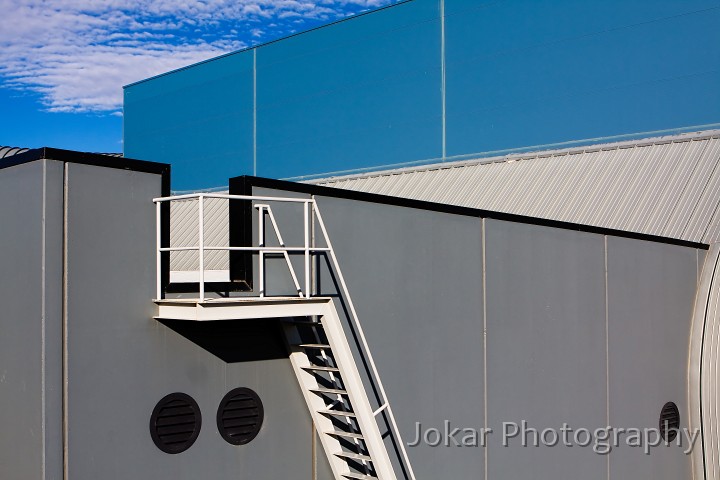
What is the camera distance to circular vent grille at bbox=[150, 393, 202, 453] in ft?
27.2

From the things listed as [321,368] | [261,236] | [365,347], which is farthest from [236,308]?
[365,347]

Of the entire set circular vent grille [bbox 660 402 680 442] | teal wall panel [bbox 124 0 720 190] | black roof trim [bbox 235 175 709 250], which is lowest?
circular vent grille [bbox 660 402 680 442]

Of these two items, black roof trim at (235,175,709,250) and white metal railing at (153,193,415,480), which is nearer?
white metal railing at (153,193,415,480)

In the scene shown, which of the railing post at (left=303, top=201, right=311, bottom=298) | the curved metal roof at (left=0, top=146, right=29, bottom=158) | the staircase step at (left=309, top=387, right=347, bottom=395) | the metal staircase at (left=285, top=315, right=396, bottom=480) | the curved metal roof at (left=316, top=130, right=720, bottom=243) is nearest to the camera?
the railing post at (left=303, top=201, right=311, bottom=298)

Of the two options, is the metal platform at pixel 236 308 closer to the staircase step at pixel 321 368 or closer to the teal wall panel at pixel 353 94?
the staircase step at pixel 321 368

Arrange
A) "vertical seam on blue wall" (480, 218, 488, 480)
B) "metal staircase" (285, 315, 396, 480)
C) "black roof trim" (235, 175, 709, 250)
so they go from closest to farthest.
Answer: "metal staircase" (285, 315, 396, 480)
"black roof trim" (235, 175, 709, 250)
"vertical seam on blue wall" (480, 218, 488, 480)

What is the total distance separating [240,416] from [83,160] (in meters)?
3.42

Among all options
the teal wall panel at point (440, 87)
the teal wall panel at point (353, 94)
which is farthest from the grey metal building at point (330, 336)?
the teal wall panel at point (353, 94)

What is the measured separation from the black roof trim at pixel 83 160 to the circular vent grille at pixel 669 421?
11801 millimetres

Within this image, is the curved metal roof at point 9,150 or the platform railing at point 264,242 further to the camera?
the curved metal roof at point 9,150

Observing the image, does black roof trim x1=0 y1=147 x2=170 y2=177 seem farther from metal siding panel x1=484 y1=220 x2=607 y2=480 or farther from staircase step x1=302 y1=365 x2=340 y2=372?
metal siding panel x1=484 y1=220 x2=607 y2=480

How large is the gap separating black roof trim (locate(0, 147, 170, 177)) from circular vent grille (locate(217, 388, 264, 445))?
2.72 metres

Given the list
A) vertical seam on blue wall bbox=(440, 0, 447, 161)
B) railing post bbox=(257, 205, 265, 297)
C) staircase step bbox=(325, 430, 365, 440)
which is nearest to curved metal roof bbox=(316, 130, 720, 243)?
vertical seam on blue wall bbox=(440, 0, 447, 161)

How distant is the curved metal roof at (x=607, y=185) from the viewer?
56.5 ft
